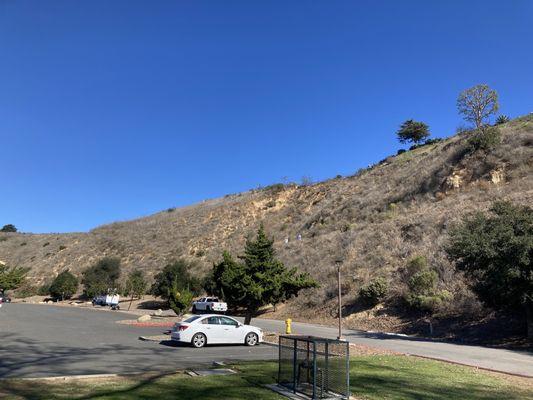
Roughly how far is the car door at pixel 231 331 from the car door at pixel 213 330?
0.13 m

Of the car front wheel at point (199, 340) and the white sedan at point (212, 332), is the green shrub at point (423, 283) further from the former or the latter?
the car front wheel at point (199, 340)

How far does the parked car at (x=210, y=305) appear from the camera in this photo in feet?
131

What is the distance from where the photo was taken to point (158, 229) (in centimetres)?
8425

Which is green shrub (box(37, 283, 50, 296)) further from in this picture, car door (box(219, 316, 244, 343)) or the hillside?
car door (box(219, 316, 244, 343))

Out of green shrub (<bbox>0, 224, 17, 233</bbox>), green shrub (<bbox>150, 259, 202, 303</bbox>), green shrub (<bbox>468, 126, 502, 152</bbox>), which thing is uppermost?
green shrub (<bbox>0, 224, 17, 233</bbox>)

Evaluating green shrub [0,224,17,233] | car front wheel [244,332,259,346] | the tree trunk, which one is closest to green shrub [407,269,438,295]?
the tree trunk

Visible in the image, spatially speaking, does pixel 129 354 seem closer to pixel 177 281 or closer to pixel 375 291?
pixel 375 291

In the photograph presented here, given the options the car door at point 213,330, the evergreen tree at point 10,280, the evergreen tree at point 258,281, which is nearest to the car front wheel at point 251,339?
the car door at point 213,330

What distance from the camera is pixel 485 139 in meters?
45.0

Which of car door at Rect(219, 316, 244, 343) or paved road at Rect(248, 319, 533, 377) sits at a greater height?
car door at Rect(219, 316, 244, 343)

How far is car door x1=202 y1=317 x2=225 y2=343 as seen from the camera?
61.5 feet

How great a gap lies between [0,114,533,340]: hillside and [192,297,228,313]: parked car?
5.19m

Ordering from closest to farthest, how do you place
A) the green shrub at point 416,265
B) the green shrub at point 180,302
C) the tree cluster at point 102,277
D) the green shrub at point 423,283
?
1. the green shrub at point 423,283
2. the green shrub at point 416,265
3. the green shrub at point 180,302
4. the tree cluster at point 102,277

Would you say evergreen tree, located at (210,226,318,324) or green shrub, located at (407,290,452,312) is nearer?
evergreen tree, located at (210,226,318,324)
